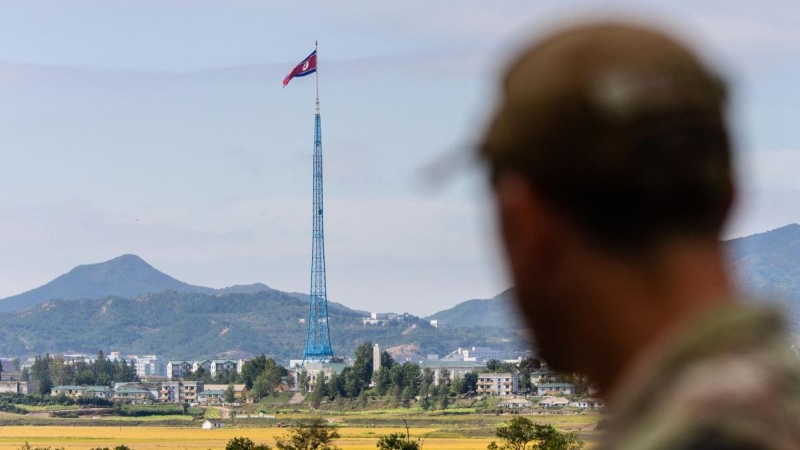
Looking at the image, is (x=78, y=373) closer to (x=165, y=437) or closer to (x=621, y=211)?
(x=165, y=437)

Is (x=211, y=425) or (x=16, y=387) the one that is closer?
(x=211, y=425)

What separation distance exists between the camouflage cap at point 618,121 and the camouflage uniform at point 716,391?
5.0 inches

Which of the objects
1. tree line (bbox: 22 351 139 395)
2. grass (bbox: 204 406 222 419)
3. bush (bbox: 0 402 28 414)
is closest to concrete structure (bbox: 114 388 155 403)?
tree line (bbox: 22 351 139 395)

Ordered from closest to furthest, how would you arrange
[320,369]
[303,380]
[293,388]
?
1. [303,380]
2. [293,388]
3. [320,369]

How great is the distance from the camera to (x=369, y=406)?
97625mm

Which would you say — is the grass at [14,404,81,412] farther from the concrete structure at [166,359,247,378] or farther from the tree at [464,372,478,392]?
the concrete structure at [166,359,247,378]

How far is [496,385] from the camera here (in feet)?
324

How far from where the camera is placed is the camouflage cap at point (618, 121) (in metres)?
1.09

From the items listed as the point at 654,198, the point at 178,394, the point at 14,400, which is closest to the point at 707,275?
the point at 654,198

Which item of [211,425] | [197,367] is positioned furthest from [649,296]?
[197,367]

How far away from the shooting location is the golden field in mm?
65438

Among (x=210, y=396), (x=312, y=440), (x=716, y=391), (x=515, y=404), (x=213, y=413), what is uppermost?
(x=210, y=396)

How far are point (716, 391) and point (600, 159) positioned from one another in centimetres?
26

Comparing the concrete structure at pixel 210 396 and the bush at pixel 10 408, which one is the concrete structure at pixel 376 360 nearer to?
the concrete structure at pixel 210 396
